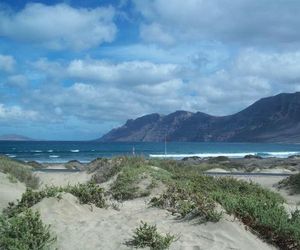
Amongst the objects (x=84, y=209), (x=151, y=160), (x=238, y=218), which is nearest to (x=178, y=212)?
(x=238, y=218)

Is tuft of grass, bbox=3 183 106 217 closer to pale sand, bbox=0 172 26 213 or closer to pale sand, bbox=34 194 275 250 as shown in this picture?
pale sand, bbox=34 194 275 250

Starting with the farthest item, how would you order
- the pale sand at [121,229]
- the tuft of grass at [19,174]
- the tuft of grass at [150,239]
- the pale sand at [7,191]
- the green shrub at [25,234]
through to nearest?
the tuft of grass at [19,174] < the pale sand at [7,191] < the pale sand at [121,229] < the tuft of grass at [150,239] < the green shrub at [25,234]

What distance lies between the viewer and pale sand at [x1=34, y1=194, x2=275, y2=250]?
326 inches

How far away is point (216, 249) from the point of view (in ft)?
26.3

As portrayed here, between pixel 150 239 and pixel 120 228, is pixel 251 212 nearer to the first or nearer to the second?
pixel 150 239

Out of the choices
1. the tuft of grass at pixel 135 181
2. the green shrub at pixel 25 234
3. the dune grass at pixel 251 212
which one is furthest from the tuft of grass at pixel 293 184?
the green shrub at pixel 25 234

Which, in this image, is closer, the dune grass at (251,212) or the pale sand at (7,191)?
the dune grass at (251,212)

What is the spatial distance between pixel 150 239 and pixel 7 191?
22.0 feet

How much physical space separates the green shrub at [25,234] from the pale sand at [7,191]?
2.65 m

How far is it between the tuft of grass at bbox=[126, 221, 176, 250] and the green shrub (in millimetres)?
1300

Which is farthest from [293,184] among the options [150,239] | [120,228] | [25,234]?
[25,234]

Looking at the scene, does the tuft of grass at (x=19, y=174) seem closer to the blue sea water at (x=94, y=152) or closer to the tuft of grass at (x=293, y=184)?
the tuft of grass at (x=293, y=184)

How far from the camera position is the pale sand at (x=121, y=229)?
8289mm

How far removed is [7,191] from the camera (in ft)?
44.9
